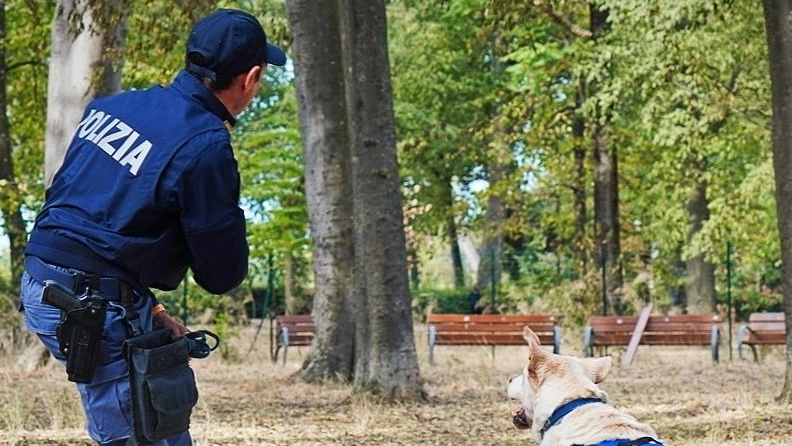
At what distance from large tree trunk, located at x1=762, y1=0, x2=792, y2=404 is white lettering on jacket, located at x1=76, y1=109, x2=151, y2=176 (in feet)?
26.9

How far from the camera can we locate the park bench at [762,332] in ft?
61.1

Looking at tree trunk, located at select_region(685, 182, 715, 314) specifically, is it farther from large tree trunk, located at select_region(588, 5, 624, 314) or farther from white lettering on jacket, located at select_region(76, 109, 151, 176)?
white lettering on jacket, located at select_region(76, 109, 151, 176)

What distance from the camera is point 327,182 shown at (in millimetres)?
14242

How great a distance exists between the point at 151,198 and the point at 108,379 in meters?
0.65

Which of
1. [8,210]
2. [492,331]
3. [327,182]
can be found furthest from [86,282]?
[8,210]

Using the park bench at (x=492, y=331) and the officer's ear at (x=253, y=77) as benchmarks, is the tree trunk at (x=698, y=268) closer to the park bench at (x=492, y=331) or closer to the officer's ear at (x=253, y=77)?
the park bench at (x=492, y=331)

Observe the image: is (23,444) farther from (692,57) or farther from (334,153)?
(692,57)

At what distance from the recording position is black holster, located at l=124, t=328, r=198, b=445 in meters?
4.10

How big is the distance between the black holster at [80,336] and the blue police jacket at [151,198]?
156mm

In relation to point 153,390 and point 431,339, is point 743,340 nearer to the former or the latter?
point 431,339

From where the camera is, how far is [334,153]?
1422 centimetres

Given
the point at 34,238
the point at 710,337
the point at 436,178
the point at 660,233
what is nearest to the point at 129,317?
the point at 34,238

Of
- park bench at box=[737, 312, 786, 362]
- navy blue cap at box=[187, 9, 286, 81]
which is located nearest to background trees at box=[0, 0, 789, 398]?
park bench at box=[737, 312, 786, 362]

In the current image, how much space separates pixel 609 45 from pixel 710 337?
682 cm
